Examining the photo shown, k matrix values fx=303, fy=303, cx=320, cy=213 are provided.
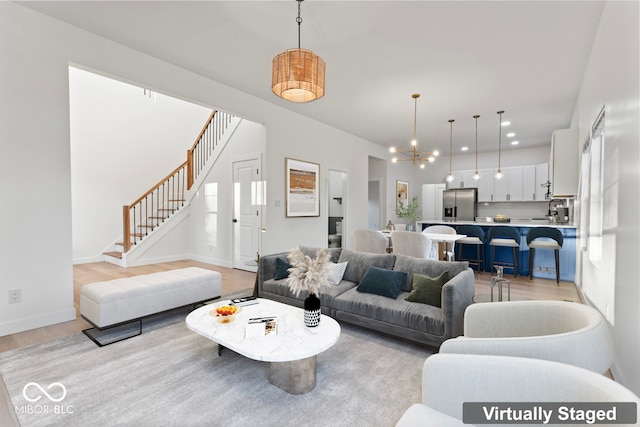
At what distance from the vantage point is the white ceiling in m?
2.80

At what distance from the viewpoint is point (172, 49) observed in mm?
3564

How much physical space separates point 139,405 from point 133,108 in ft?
22.6

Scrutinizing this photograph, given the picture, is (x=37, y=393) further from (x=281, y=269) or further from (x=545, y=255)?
(x=545, y=255)

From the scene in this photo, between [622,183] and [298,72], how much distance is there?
2.49 m

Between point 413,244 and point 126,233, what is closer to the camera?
point 413,244

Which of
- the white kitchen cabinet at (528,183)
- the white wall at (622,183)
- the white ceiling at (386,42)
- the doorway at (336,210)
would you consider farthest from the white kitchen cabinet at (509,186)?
the white wall at (622,183)

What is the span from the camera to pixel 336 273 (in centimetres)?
349

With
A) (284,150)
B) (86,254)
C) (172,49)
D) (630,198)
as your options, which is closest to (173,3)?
(172,49)

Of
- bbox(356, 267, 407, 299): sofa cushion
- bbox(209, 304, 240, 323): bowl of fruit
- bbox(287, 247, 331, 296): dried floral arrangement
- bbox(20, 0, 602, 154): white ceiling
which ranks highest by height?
bbox(20, 0, 602, 154): white ceiling

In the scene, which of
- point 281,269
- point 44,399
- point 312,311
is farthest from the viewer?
point 281,269

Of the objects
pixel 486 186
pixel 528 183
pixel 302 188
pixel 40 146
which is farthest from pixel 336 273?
pixel 528 183

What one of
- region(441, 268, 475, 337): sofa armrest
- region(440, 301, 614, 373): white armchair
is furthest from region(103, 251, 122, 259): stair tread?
region(440, 301, 614, 373): white armchair

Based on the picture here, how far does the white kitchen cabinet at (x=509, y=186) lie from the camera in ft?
27.4

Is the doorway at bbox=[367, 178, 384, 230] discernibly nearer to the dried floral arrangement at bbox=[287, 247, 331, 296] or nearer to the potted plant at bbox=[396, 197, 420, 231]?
the potted plant at bbox=[396, 197, 420, 231]
